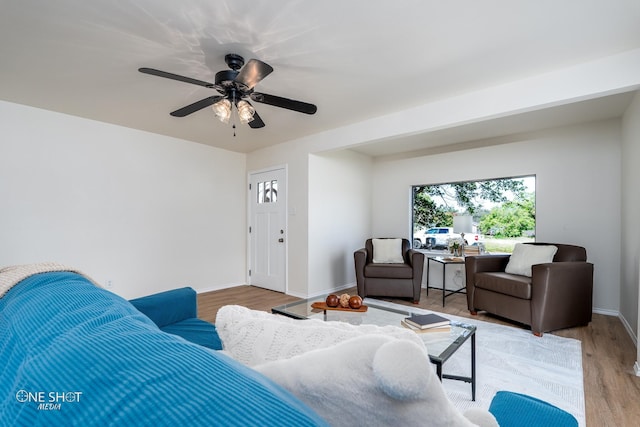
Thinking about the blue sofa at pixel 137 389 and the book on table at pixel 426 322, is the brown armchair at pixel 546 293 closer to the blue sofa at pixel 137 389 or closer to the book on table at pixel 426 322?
the book on table at pixel 426 322

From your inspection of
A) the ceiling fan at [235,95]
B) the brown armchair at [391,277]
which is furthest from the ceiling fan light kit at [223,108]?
the brown armchair at [391,277]

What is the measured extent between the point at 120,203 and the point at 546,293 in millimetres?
4809

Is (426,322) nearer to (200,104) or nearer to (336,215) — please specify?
(200,104)

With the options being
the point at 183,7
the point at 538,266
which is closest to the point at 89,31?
the point at 183,7

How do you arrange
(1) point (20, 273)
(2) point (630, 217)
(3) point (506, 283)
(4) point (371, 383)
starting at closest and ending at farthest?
(4) point (371, 383), (1) point (20, 273), (2) point (630, 217), (3) point (506, 283)

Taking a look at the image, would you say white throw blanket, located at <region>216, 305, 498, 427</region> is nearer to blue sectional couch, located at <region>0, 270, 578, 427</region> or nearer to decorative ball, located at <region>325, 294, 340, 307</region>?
blue sectional couch, located at <region>0, 270, 578, 427</region>

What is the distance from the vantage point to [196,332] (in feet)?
5.98

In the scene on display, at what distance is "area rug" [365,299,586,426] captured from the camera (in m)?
1.90

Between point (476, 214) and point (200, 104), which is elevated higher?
point (200, 104)

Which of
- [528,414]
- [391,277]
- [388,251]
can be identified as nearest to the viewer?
[528,414]

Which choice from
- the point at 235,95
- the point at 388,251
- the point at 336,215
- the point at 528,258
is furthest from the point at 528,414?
the point at 336,215

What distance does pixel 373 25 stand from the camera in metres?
1.92

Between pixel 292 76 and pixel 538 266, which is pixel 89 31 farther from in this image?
pixel 538 266

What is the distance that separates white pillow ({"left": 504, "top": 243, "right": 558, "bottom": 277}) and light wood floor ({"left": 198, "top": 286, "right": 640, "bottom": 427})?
595mm
